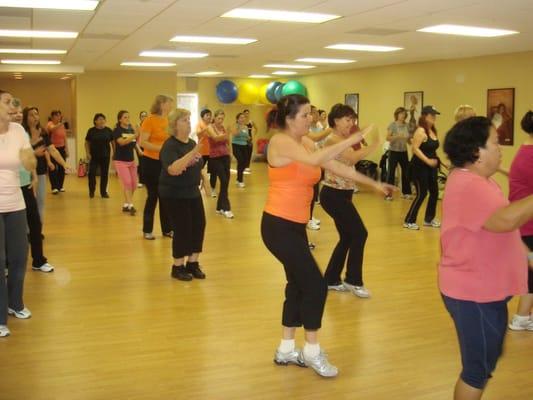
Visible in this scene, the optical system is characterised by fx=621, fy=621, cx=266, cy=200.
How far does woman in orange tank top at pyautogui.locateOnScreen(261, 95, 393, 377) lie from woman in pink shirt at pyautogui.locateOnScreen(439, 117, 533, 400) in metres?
0.78

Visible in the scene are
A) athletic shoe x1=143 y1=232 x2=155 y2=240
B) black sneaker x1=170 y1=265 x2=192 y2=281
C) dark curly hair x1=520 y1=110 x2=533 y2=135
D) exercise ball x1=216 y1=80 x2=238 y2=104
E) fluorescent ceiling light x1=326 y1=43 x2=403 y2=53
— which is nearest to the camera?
dark curly hair x1=520 y1=110 x2=533 y2=135

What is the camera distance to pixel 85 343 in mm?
3900

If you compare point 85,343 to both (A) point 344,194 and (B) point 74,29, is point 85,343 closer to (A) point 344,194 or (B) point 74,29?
(A) point 344,194

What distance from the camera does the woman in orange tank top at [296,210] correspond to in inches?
126

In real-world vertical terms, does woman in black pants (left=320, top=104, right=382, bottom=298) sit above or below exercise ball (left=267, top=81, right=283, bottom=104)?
below

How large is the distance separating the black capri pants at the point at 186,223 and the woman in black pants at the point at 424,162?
11.6ft

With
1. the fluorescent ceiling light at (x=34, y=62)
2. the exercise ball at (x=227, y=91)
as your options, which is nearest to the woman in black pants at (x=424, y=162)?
the fluorescent ceiling light at (x=34, y=62)

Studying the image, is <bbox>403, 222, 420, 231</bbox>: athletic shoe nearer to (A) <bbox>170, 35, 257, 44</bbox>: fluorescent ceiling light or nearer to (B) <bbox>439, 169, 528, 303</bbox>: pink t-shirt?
(A) <bbox>170, 35, 257, 44</bbox>: fluorescent ceiling light

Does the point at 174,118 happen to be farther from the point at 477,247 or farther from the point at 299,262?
the point at 477,247

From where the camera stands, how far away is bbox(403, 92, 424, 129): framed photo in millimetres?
12875

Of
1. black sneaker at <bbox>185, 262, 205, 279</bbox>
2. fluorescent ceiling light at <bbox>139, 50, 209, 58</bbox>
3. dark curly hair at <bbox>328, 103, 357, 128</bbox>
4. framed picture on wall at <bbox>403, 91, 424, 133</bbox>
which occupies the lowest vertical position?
black sneaker at <bbox>185, 262, 205, 279</bbox>

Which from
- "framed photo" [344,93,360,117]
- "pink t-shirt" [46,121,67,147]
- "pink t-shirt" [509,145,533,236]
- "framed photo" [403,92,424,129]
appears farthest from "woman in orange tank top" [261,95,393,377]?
"framed photo" [344,93,360,117]

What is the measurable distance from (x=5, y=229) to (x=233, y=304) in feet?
5.67

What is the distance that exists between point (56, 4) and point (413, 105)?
8.32 metres
